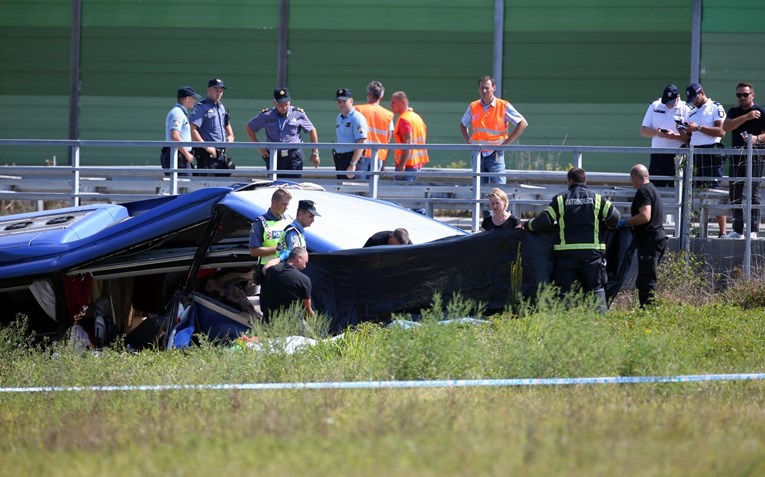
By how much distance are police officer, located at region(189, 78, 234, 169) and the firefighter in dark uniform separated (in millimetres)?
6335

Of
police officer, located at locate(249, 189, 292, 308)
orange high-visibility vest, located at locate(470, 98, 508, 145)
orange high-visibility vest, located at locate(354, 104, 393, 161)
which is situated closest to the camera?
police officer, located at locate(249, 189, 292, 308)

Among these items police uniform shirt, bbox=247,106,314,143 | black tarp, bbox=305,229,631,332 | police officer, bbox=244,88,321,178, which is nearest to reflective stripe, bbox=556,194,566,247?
black tarp, bbox=305,229,631,332

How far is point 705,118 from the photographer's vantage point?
49.9 feet

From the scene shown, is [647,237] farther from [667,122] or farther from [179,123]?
[179,123]

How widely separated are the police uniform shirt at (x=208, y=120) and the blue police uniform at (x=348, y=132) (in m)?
1.75

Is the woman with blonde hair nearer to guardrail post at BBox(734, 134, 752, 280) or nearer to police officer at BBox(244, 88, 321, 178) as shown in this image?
guardrail post at BBox(734, 134, 752, 280)

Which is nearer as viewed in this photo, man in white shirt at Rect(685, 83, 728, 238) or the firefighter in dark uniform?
the firefighter in dark uniform

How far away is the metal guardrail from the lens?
14.0 metres

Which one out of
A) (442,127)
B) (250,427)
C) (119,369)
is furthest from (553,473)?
(442,127)

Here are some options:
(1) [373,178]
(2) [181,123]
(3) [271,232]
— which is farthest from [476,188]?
(2) [181,123]

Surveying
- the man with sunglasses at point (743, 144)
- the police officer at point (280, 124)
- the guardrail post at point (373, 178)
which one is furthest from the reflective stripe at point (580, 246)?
the police officer at point (280, 124)

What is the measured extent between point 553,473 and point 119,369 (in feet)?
17.2

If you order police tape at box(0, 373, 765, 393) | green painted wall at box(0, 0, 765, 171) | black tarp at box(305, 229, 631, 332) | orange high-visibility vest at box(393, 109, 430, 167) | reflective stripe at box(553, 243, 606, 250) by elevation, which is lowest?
police tape at box(0, 373, 765, 393)

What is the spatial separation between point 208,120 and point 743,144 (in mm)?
7324
